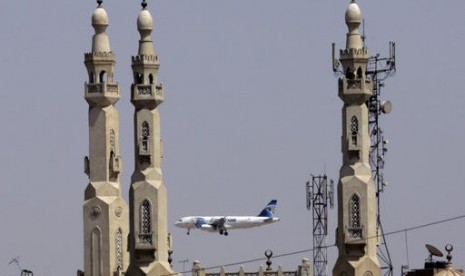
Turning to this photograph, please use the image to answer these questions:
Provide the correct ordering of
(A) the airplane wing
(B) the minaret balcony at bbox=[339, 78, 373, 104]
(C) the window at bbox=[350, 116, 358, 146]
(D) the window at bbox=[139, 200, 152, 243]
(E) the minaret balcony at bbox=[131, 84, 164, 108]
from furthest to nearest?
1. (A) the airplane wing
2. (E) the minaret balcony at bbox=[131, 84, 164, 108]
3. (D) the window at bbox=[139, 200, 152, 243]
4. (B) the minaret balcony at bbox=[339, 78, 373, 104]
5. (C) the window at bbox=[350, 116, 358, 146]

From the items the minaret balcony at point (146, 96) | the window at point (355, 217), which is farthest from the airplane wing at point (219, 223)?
the window at point (355, 217)

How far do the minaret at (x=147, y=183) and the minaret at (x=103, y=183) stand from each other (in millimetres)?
3830

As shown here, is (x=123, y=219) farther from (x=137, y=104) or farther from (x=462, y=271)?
(x=462, y=271)

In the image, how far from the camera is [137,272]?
A: 132125 millimetres

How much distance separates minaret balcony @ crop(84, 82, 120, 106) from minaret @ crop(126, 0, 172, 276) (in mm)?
3685

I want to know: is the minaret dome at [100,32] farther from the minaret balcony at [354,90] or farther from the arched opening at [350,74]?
the minaret balcony at [354,90]

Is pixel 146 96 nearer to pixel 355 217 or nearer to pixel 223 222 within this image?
pixel 355 217

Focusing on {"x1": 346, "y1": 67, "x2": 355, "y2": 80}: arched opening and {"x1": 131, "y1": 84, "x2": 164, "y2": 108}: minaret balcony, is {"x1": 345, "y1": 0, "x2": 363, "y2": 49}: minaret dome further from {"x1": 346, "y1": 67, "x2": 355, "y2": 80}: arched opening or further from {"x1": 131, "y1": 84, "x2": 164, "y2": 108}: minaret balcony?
{"x1": 131, "y1": 84, "x2": 164, "y2": 108}: minaret balcony

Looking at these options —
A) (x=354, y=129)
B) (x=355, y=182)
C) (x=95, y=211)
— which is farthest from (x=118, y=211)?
(x=354, y=129)

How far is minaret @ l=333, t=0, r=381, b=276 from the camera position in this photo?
129m

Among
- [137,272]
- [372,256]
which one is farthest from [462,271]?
[137,272]

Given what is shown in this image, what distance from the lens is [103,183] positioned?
455 feet

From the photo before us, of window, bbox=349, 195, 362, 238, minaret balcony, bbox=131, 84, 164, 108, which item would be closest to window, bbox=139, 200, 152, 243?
minaret balcony, bbox=131, 84, 164, 108

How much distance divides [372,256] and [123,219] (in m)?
15.4
